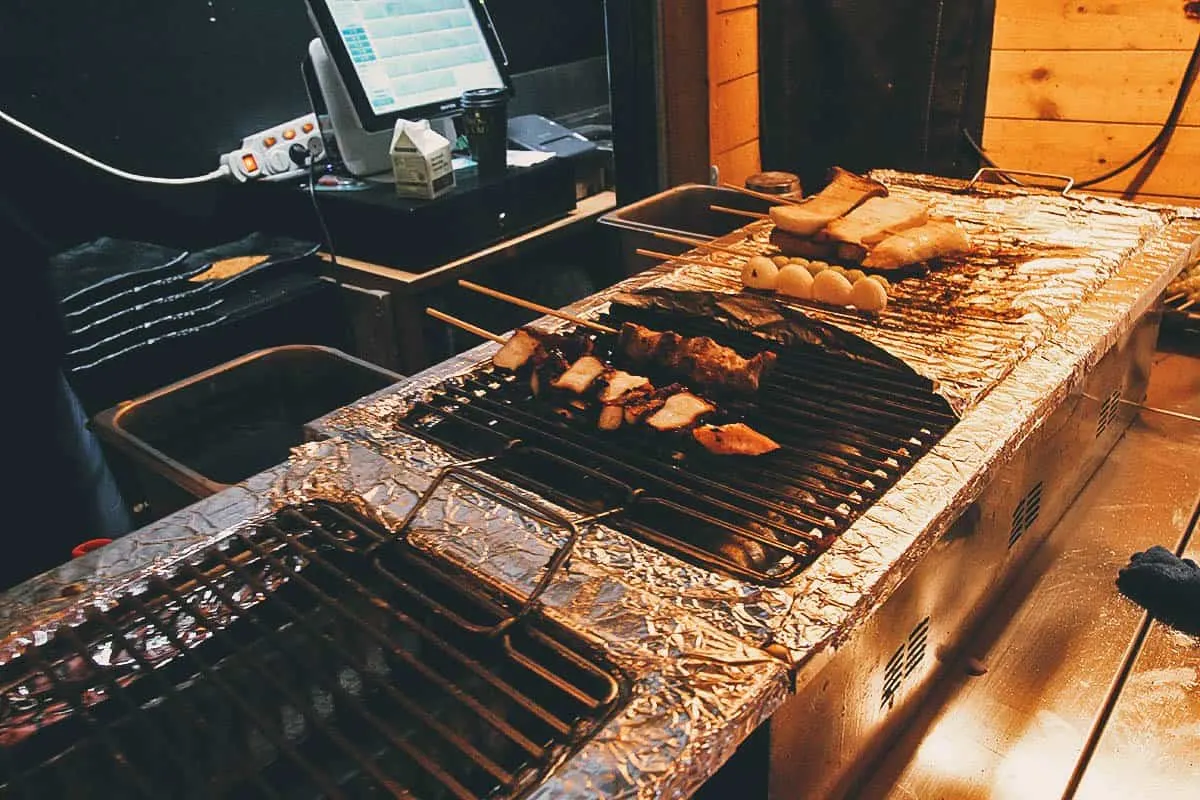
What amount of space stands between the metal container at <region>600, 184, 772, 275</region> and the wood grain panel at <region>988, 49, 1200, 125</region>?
2.01 meters

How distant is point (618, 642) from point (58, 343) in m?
2.27

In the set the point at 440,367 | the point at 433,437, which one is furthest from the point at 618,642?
the point at 440,367

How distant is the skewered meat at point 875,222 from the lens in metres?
2.78

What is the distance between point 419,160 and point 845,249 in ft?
5.61

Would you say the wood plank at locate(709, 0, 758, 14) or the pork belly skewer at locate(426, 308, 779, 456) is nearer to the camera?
the pork belly skewer at locate(426, 308, 779, 456)

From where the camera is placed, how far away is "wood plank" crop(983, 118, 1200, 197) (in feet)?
14.3

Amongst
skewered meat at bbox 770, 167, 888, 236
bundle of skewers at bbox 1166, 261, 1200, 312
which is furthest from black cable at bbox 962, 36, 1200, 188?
skewered meat at bbox 770, 167, 888, 236

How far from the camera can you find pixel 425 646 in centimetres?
161

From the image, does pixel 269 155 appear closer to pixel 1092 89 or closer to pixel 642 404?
pixel 642 404

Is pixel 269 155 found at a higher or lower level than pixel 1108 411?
higher

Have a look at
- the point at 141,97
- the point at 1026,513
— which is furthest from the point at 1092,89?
the point at 141,97

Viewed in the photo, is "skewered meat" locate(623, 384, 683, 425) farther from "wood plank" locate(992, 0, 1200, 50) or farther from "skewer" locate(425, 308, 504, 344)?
"wood plank" locate(992, 0, 1200, 50)

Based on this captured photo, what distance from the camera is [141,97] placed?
3609mm

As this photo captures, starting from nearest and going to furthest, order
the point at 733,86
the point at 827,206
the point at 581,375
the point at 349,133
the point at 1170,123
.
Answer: the point at 581,375 < the point at 827,206 < the point at 349,133 < the point at 1170,123 < the point at 733,86
